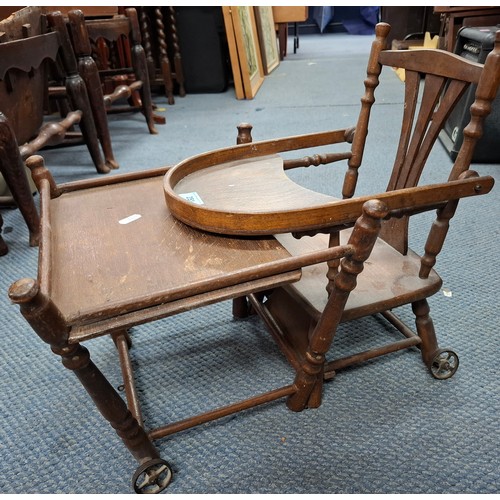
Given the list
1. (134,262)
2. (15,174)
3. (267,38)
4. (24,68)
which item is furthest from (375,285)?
(267,38)

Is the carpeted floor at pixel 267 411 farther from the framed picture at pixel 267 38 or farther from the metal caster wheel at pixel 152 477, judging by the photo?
the framed picture at pixel 267 38

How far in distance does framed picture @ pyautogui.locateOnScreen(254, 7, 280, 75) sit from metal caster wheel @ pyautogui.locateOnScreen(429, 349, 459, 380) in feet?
11.6

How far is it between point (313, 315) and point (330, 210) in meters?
0.25

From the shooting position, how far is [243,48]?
118 inches

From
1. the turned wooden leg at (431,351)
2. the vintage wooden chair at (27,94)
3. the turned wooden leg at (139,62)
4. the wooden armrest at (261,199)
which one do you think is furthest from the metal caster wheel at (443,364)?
the turned wooden leg at (139,62)

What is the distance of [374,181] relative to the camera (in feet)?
6.04

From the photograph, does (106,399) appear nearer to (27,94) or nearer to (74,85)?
(27,94)

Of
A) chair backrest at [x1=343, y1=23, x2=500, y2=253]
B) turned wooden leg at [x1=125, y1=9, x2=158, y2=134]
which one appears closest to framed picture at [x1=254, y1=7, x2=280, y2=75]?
turned wooden leg at [x1=125, y1=9, x2=158, y2=134]

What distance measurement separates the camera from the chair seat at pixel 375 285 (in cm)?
80

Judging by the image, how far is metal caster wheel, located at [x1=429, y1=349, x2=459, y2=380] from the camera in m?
0.93

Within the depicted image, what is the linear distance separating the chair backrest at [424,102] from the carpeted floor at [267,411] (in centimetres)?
32

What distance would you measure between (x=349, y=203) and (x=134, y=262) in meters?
0.33

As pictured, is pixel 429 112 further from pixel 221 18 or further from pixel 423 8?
pixel 423 8

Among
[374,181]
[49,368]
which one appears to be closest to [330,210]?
[49,368]
